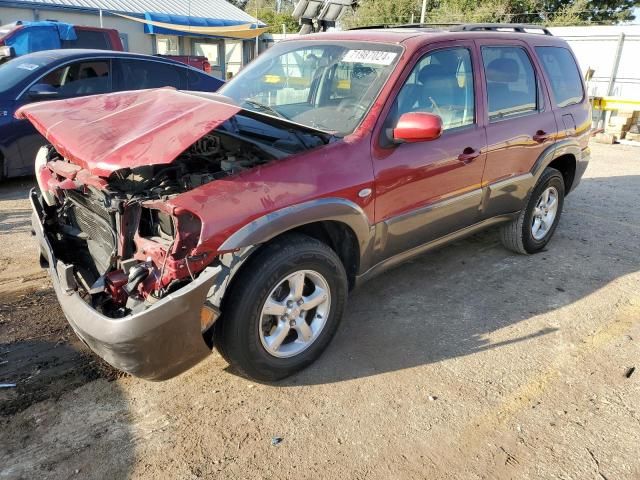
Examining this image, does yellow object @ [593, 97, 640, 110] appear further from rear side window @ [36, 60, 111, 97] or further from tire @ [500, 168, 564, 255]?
rear side window @ [36, 60, 111, 97]

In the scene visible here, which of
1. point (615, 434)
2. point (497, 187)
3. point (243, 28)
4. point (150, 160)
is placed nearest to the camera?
point (150, 160)

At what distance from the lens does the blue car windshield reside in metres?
6.18

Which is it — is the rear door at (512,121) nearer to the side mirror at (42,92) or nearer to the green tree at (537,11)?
the side mirror at (42,92)

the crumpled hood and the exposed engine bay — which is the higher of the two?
the crumpled hood

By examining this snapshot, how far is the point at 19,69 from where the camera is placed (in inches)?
252

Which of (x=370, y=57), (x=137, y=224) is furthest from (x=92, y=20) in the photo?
(x=137, y=224)

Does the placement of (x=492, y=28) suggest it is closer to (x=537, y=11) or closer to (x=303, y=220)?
(x=303, y=220)

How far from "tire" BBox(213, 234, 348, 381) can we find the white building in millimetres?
15837

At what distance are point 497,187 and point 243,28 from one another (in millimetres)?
19042

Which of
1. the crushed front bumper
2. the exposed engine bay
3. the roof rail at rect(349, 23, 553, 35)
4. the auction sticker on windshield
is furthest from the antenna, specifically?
the crushed front bumper

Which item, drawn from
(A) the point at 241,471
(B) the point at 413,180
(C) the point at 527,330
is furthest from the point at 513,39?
(A) the point at 241,471

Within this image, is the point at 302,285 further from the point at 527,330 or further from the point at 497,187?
the point at 497,187

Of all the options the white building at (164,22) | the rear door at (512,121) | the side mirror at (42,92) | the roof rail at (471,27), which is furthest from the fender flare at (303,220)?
the white building at (164,22)

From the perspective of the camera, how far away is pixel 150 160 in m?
2.27
